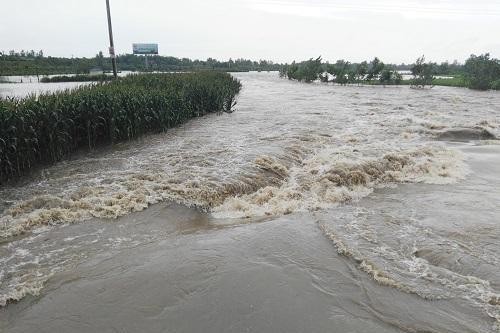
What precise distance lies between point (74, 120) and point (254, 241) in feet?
25.9

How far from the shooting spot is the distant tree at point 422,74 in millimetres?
46406

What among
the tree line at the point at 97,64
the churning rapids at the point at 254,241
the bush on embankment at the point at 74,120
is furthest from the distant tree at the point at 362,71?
the churning rapids at the point at 254,241

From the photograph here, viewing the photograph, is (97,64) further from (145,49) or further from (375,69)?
(375,69)

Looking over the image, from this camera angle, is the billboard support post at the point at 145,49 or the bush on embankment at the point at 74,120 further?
the billboard support post at the point at 145,49

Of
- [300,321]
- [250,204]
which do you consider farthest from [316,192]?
[300,321]

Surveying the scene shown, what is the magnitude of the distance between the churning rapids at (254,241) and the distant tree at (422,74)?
3719cm

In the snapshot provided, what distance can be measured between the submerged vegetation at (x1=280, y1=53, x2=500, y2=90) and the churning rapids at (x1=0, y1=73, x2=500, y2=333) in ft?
117

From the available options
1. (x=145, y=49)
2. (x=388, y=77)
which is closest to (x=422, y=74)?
(x=388, y=77)

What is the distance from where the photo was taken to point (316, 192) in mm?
9109

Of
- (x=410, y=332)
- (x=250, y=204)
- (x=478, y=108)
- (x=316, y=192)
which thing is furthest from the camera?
(x=478, y=108)

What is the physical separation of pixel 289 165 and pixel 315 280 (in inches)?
246

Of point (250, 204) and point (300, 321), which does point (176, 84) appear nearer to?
point (250, 204)

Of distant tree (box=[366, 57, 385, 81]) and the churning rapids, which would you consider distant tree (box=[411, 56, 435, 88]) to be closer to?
distant tree (box=[366, 57, 385, 81])

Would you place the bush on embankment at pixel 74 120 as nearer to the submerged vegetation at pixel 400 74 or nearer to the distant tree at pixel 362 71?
the submerged vegetation at pixel 400 74
